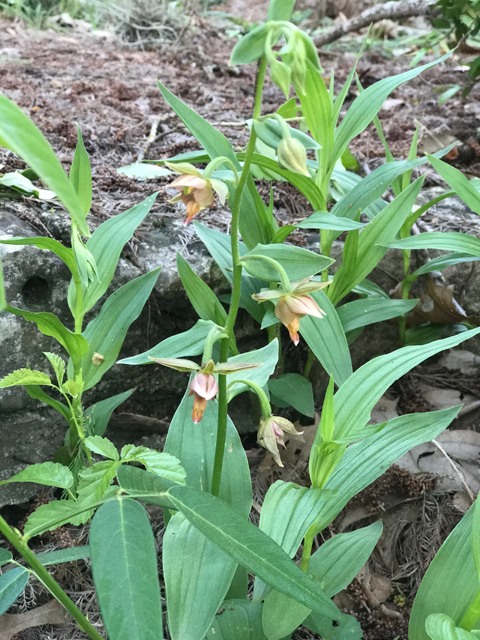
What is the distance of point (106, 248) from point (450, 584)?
124 cm

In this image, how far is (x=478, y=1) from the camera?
8.05 feet

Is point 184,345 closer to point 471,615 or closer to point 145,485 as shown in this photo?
point 145,485

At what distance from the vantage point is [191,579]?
1.10 m

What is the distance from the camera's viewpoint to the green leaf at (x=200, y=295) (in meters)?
1.54

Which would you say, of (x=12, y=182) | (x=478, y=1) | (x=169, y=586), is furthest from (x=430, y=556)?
(x=478, y=1)

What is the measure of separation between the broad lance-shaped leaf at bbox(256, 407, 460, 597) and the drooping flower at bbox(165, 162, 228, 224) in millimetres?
666

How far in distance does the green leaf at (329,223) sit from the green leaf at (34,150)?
1.01 m

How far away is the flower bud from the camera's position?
0.87 m

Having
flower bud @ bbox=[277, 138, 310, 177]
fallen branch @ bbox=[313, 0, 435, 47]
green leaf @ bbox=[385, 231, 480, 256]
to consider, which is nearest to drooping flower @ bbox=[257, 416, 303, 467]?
flower bud @ bbox=[277, 138, 310, 177]

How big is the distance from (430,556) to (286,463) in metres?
0.51

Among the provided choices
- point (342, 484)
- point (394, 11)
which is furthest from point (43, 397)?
point (394, 11)

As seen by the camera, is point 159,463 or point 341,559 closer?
point 159,463

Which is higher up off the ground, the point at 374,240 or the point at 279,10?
the point at 279,10

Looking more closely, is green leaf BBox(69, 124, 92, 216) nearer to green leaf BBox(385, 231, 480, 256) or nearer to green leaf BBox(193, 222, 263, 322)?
green leaf BBox(193, 222, 263, 322)
